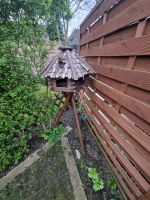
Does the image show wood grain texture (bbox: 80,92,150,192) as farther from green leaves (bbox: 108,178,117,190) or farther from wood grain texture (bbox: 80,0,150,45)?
wood grain texture (bbox: 80,0,150,45)

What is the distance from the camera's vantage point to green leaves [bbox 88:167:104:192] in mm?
2025

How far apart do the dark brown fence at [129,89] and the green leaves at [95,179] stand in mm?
247

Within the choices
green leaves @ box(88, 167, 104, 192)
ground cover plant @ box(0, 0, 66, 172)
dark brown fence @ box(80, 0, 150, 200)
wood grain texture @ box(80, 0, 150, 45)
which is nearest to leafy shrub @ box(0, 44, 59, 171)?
ground cover plant @ box(0, 0, 66, 172)

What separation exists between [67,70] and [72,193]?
5.51ft

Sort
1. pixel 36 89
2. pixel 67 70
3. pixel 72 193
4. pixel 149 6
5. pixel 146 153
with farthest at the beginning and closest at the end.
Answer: pixel 36 89 → pixel 67 70 → pixel 72 193 → pixel 146 153 → pixel 149 6

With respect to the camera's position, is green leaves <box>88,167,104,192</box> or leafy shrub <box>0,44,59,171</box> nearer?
green leaves <box>88,167,104,192</box>

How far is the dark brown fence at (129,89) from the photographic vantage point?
1.31 metres

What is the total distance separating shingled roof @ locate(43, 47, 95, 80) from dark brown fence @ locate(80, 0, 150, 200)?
1.21ft

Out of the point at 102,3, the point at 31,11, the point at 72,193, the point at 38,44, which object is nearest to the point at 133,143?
the point at 72,193

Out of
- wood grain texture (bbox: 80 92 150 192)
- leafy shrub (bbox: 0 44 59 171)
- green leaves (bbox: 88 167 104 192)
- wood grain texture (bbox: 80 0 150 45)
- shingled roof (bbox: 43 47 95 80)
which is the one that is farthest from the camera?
leafy shrub (bbox: 0 44 59 171)

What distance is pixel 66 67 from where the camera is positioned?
2.22 metres

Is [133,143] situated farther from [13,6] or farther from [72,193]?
[13,6]

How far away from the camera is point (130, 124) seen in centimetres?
156

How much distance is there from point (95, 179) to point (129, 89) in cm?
137
